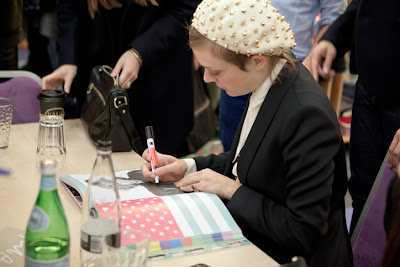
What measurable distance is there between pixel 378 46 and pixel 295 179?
920 mm

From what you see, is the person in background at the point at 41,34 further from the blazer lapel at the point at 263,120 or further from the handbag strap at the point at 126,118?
the blazer lapel at the point at 263,120

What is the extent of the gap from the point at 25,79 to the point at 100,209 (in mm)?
1436

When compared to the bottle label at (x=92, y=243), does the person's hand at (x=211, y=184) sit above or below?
below

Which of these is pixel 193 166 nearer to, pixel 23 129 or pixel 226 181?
pixel 226 181

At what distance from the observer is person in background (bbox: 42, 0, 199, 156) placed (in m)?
2.36

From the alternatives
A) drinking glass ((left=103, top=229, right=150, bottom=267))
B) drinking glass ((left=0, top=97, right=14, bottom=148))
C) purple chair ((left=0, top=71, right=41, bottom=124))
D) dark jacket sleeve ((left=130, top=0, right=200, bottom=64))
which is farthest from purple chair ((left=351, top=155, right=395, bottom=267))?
purple chair ((left=0, top=71, right=41, bottom=124))

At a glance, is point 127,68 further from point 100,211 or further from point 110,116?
point 100,211

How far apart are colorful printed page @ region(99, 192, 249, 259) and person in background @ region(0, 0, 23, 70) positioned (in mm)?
2216

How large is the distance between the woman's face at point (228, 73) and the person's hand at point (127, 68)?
2.32 feet

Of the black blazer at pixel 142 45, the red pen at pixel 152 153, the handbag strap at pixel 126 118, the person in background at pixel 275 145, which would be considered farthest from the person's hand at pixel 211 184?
the black blazer at pixel 142 45

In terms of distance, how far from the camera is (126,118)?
205 centimetres

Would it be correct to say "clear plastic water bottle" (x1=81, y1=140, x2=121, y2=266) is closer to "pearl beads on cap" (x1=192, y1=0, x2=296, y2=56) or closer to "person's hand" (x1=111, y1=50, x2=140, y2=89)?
"pearl beads on cap" (x1=192, y1=0, x2=296, y2=56)

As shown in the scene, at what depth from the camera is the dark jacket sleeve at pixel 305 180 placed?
138 cm

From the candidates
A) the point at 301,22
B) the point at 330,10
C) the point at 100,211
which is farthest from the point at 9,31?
the point at 100,211
